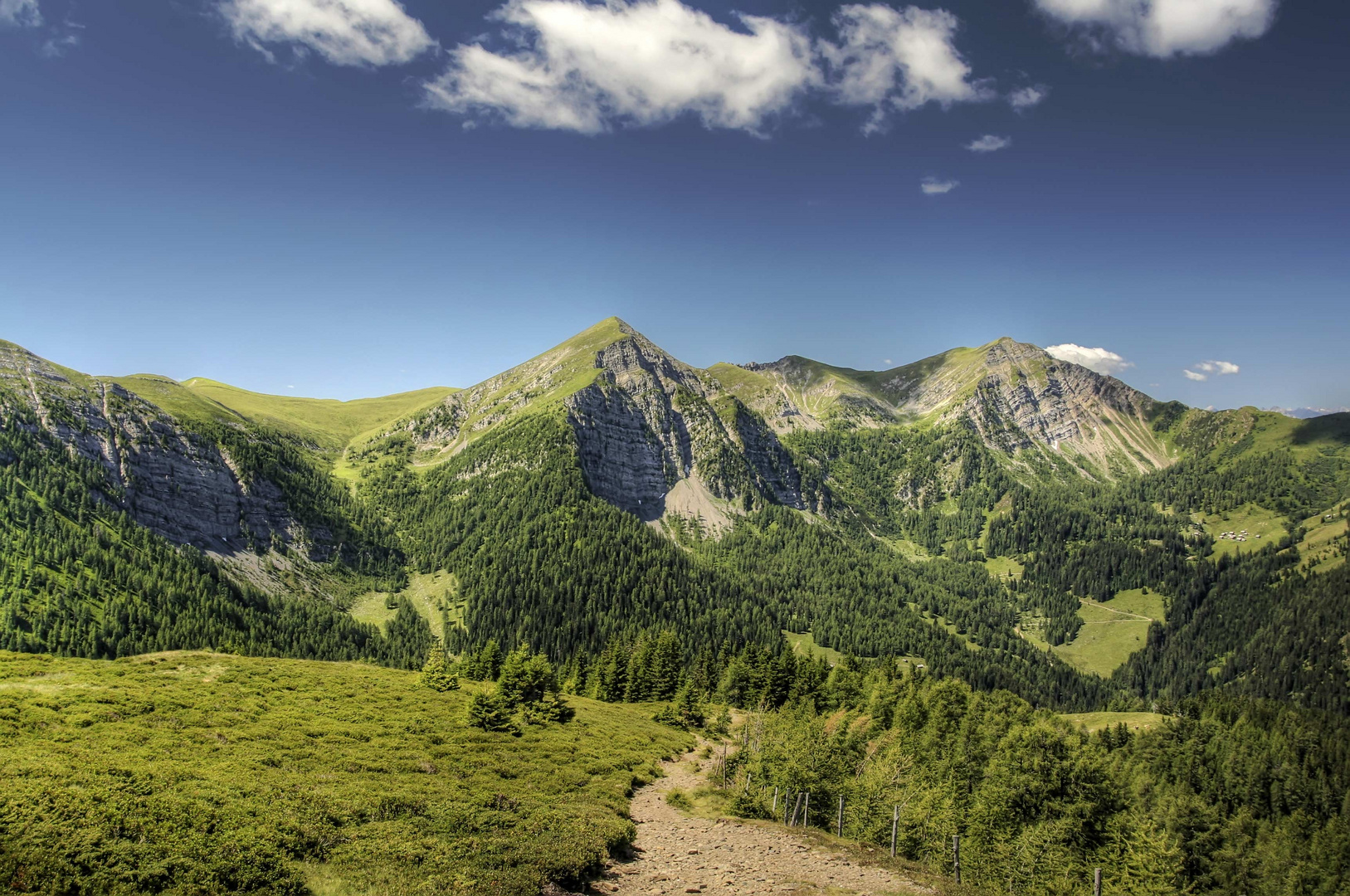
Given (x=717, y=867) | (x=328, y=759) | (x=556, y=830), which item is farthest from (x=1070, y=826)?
(x=328, y=759)

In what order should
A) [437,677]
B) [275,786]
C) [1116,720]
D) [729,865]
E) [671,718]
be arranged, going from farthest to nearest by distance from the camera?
[1116,720] → [671,718] → [437,677] → [729,865] → [275,786]

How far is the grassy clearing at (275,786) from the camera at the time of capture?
25750 mm

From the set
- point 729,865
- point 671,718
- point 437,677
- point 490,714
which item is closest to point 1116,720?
point 671,718

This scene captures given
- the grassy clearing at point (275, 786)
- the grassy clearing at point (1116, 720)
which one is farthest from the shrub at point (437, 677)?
the grassy clearing at point (1116, 720)

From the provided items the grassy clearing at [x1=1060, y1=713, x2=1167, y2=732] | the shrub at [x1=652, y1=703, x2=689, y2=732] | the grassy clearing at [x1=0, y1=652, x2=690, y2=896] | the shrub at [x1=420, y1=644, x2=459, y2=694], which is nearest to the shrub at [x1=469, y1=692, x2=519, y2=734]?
the grassy clearing at [x1=0, y1=652, x2=690, y2=896]

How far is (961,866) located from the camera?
54.9 m

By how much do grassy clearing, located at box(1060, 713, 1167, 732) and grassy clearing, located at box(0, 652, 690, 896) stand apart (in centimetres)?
16557

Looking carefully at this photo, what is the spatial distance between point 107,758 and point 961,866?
66572 mm

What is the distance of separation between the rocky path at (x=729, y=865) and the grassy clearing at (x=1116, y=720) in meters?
158

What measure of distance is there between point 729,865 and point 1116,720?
196312 millimetres

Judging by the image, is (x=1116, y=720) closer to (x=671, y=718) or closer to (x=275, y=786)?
(x=671, y=718)

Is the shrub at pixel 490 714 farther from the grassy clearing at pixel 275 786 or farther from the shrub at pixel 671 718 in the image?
the shrub at pixel 671 718

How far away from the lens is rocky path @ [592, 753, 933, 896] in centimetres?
3375

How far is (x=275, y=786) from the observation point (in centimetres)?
3628
